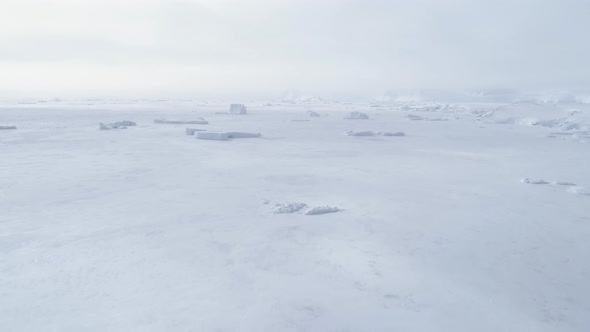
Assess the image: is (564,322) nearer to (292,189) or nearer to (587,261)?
(587,261)

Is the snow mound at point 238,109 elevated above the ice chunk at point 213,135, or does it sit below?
above

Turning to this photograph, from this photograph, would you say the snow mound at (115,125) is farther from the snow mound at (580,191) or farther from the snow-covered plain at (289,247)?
the snow mound at (580,191)

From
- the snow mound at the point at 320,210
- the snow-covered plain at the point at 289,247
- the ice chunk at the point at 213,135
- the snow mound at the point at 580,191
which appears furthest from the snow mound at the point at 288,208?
the ice chunk at the point at 213,135

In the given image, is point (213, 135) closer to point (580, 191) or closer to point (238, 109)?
point (580, 191)

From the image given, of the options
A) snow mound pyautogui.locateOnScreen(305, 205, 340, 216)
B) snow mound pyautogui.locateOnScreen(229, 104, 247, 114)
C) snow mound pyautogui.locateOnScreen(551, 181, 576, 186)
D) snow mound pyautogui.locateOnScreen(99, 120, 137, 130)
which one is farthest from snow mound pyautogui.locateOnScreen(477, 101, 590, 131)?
snow mound pyautogui.locateOnScreen(305, 205, 340, 216)

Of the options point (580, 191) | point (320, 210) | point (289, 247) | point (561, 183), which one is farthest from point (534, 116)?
point (289, 247)
